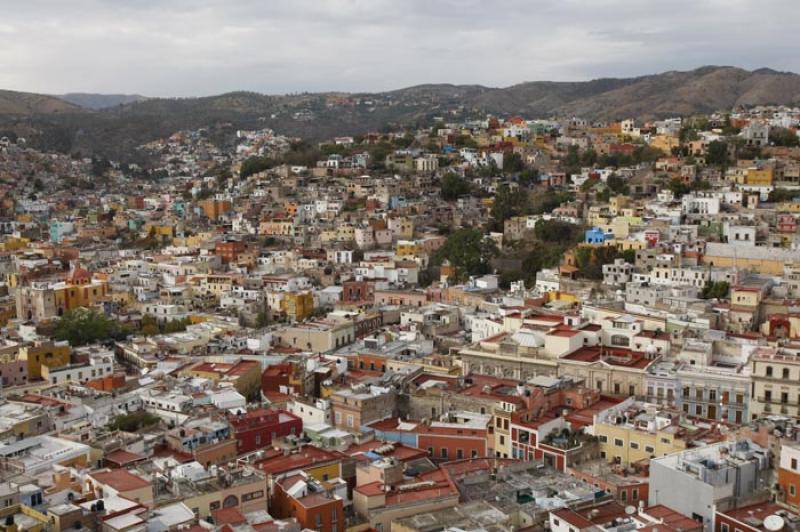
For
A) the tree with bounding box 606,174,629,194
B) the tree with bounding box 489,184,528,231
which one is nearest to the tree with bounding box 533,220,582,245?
the tree with bounding box 489,184,528,231

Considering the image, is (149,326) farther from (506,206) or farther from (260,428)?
(506,206)

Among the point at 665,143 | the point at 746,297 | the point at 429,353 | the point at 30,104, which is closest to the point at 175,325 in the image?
the point at 429,353

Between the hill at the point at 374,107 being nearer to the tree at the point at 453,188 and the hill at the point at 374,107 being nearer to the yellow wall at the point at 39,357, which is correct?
the tree at the point at 453,188

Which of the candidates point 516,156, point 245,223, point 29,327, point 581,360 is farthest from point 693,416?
point 516,156

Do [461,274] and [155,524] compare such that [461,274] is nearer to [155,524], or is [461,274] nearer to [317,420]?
[317,420]

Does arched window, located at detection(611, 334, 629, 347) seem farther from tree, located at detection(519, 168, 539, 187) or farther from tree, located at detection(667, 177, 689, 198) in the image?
tree, located at detection(519, 168, 539, 187)

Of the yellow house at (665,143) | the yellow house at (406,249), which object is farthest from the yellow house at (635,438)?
the yellow house at (665,143)
